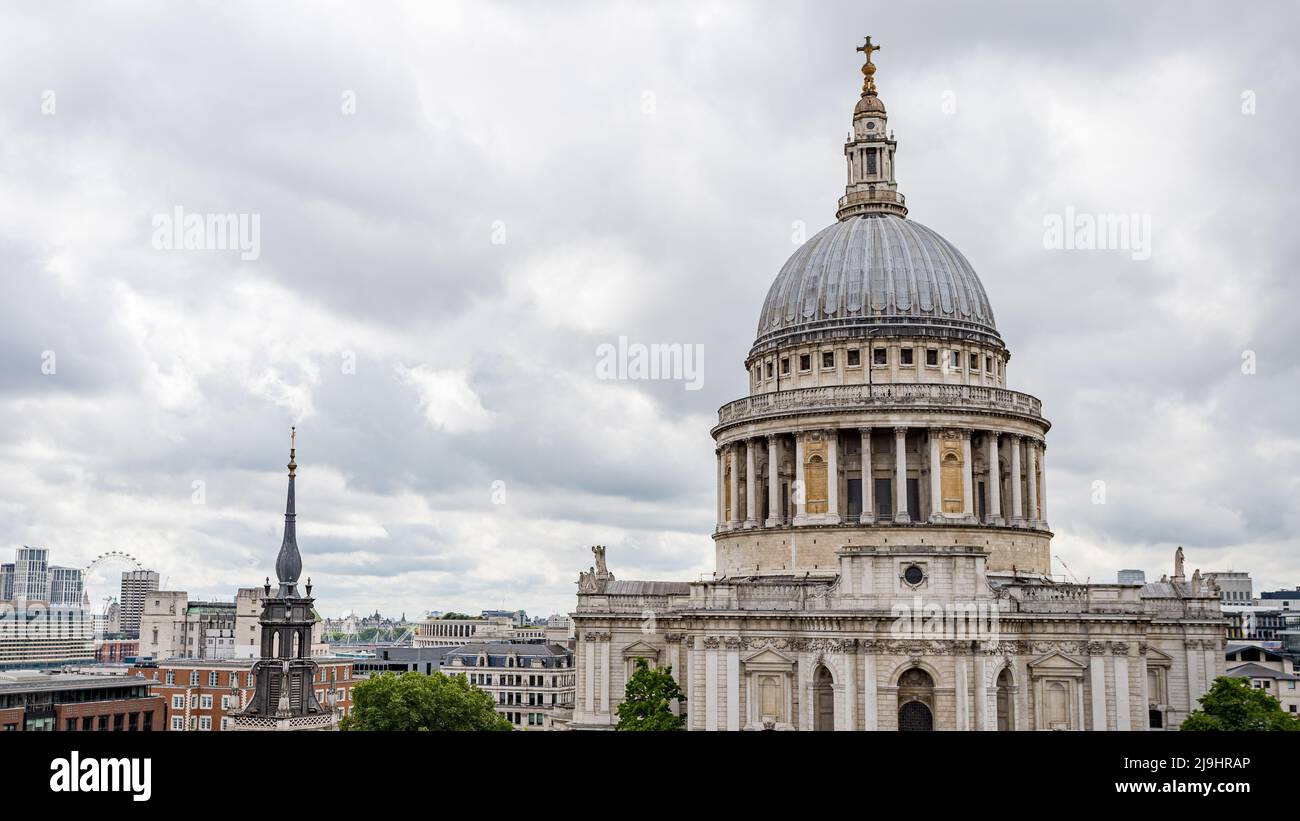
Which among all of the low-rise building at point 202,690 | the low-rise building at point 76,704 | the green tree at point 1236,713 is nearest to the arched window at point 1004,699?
the green tree at point 1236,713

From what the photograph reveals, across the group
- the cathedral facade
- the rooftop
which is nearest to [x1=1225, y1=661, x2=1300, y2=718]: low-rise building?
the cathedral facade

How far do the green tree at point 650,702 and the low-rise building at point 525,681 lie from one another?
68121 mm

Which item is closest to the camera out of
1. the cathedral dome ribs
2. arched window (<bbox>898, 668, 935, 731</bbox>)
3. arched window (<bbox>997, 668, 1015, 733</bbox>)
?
arched window (<bbox>898, 668, 935, 731</bbox>)

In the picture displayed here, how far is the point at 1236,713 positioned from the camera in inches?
2657

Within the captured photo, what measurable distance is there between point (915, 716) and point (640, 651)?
2307 centimetres

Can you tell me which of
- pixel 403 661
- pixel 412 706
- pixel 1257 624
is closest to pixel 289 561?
pixel 412 706

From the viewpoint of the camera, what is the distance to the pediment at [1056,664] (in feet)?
232

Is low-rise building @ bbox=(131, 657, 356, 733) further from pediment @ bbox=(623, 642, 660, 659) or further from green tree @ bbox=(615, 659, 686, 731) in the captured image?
green tree @ bbox=(615, 659, 686, 731)

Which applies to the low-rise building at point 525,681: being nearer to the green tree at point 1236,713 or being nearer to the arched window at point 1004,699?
the arched window at point 1004,699

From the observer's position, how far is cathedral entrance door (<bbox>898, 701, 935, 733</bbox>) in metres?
69.4

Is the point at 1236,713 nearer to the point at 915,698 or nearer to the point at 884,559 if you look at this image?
the point at 915,698

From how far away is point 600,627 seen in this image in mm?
87188

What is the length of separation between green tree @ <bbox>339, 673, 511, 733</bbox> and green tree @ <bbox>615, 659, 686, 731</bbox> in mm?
18012
